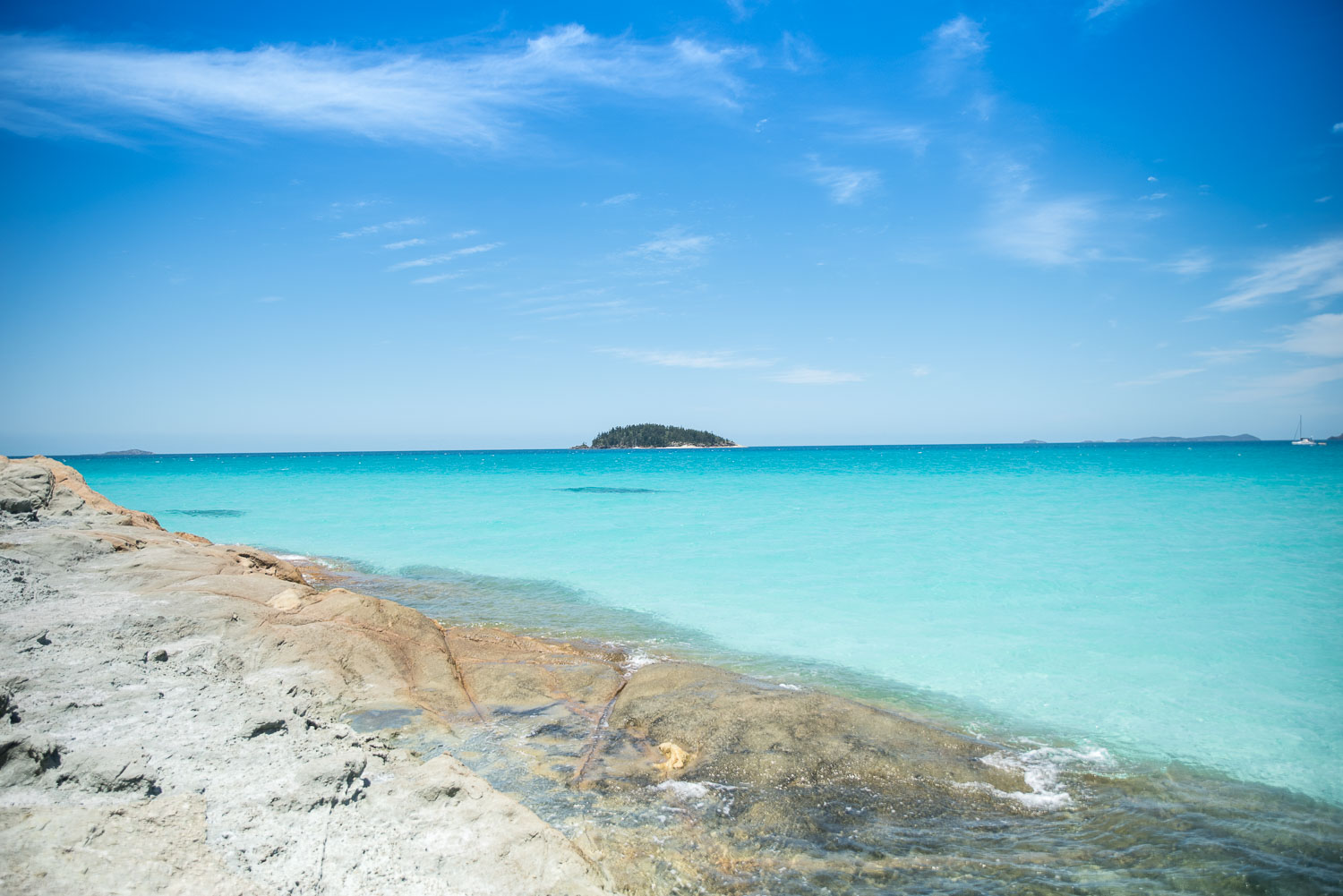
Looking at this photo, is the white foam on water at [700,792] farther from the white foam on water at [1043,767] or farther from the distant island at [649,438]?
the distant island at [649,438]

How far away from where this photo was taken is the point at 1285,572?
13.4 meters

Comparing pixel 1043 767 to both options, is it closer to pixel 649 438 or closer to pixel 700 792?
pixel 700 792

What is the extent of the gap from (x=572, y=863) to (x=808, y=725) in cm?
314

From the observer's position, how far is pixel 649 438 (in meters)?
154

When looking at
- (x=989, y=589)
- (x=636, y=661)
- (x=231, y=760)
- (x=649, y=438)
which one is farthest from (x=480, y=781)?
(x=649, y=438)

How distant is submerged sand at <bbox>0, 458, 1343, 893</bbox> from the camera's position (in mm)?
3143

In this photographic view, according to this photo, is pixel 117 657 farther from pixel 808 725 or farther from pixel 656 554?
pixel 656 554

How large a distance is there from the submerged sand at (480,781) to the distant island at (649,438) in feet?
480

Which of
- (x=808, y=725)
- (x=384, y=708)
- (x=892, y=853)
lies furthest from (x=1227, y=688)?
(x=384, y=708)

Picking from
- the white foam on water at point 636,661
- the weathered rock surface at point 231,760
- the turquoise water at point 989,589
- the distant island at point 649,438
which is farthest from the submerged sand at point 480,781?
the distant island at point 649,438

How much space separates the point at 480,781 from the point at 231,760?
151 cm

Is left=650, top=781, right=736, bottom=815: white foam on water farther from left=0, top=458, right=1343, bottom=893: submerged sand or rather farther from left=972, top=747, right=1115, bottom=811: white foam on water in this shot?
left=972, top=747, right=1115, bottom=811: white foam on water

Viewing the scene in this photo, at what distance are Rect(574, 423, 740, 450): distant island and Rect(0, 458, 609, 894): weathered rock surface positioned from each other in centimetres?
14631

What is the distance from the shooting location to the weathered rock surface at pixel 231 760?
291 centimetres
